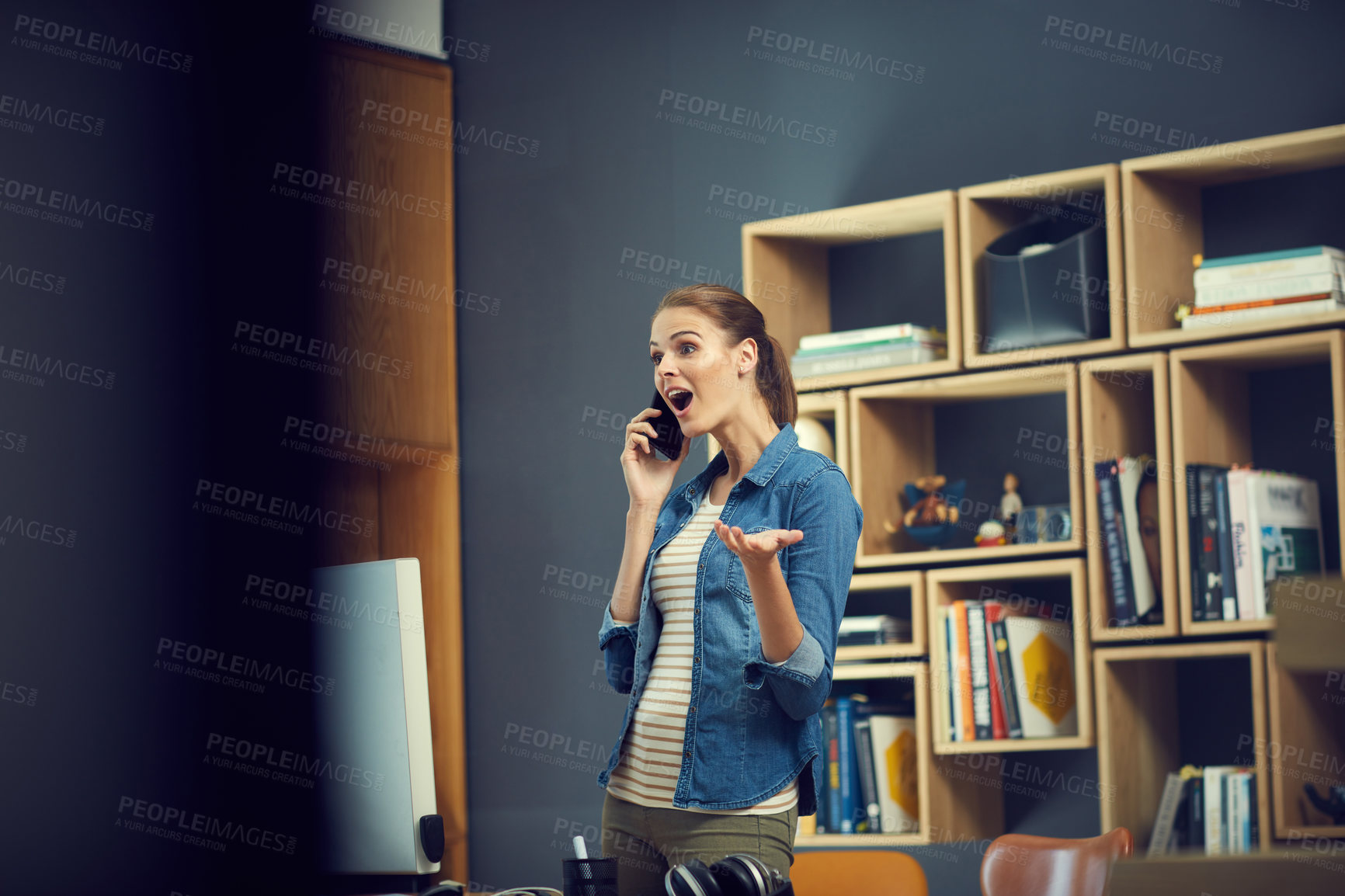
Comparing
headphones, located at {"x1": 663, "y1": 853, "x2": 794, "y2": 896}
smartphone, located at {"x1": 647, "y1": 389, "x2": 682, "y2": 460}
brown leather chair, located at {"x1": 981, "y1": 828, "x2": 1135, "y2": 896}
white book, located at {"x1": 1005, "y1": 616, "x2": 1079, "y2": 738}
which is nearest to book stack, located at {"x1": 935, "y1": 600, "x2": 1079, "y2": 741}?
white book, located at {"x1": 1005, "y1": 616, "x2": 1079, "y2": 738}

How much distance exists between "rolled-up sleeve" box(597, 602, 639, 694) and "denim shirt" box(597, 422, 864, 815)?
3.4 inches

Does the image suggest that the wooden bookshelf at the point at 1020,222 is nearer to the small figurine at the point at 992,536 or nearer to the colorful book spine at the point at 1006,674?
the small figurine at the point at 992,536

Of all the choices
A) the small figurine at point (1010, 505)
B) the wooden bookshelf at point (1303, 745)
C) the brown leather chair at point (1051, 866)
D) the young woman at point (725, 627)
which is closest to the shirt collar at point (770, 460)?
the young woman at point (725, 627)

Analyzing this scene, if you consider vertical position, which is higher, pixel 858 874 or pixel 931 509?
pixel 931 509

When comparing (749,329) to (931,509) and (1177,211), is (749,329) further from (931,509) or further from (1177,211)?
(1177,211)

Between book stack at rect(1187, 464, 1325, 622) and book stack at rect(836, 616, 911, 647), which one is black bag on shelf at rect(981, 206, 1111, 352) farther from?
book stack at rect(836, 616, 911, 647)

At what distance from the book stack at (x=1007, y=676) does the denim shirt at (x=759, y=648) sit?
1133mm

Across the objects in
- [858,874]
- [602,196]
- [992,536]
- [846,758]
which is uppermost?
[602,196]

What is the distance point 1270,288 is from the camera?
248 cm

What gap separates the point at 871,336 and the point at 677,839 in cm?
164

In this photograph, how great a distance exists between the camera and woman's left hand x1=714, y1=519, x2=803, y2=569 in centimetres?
131

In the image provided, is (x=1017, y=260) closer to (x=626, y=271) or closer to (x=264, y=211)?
(x=626, y=271)

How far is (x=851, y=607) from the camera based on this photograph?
3.24 m

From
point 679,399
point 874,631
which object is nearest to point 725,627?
point 679,399
